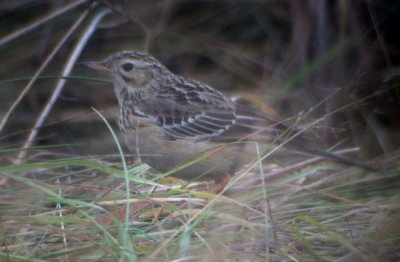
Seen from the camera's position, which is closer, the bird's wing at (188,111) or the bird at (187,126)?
the bird at (187,126)

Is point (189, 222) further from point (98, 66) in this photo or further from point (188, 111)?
point (98, 66)

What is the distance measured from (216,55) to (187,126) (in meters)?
2.76

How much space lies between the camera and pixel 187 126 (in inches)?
224

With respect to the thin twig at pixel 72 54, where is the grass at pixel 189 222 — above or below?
below

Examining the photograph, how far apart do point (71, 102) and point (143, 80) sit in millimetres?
2147

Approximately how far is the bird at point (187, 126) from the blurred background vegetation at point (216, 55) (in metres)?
0.51

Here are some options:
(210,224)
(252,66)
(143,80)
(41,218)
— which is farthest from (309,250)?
(252,66)

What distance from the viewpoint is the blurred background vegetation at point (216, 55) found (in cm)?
622

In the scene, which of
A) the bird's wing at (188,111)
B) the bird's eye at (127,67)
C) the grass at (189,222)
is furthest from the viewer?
the bird's eye at (127,67)

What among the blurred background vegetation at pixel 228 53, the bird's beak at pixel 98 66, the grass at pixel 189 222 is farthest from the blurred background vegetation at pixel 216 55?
the grass at pixel 189 222

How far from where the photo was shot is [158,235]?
14.0ft

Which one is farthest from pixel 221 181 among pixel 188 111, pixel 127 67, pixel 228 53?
pixel 228 53

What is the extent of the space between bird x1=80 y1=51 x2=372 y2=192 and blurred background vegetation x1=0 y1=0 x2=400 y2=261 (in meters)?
0.51

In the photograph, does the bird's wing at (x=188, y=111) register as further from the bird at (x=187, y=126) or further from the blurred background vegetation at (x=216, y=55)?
the blurred background vegetation at (x=216, y=55)
